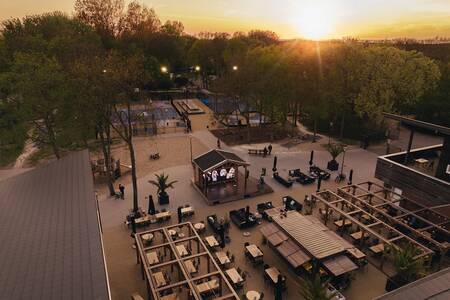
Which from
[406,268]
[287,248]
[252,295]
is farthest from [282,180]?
[252,295]

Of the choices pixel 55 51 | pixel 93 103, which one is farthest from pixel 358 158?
pixel 55 51

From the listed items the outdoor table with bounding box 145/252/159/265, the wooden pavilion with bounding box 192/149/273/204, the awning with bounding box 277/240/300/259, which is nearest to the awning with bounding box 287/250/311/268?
the awning with bounding box 277/240/300/259

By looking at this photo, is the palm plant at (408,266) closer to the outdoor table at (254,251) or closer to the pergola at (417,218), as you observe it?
the pergola at (417,218)

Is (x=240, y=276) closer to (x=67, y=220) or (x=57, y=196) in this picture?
(x=67, y=220)

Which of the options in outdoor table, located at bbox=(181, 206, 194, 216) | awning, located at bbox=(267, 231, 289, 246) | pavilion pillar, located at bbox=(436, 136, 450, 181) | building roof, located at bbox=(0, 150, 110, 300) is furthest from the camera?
outdoor table, located at bbox=(181, 206, 194, 216)

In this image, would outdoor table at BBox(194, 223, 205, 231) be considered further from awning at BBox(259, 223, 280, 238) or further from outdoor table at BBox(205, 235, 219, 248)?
awning at BBox(259, 223, 280, 238)

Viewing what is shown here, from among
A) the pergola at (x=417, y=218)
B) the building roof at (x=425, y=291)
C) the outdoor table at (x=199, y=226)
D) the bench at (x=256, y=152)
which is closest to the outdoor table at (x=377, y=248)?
the pergola at (x=417, y=218)

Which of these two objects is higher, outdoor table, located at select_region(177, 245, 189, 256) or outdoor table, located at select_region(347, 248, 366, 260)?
outdoor table, located at select_region(347, 248, 366, 260)
